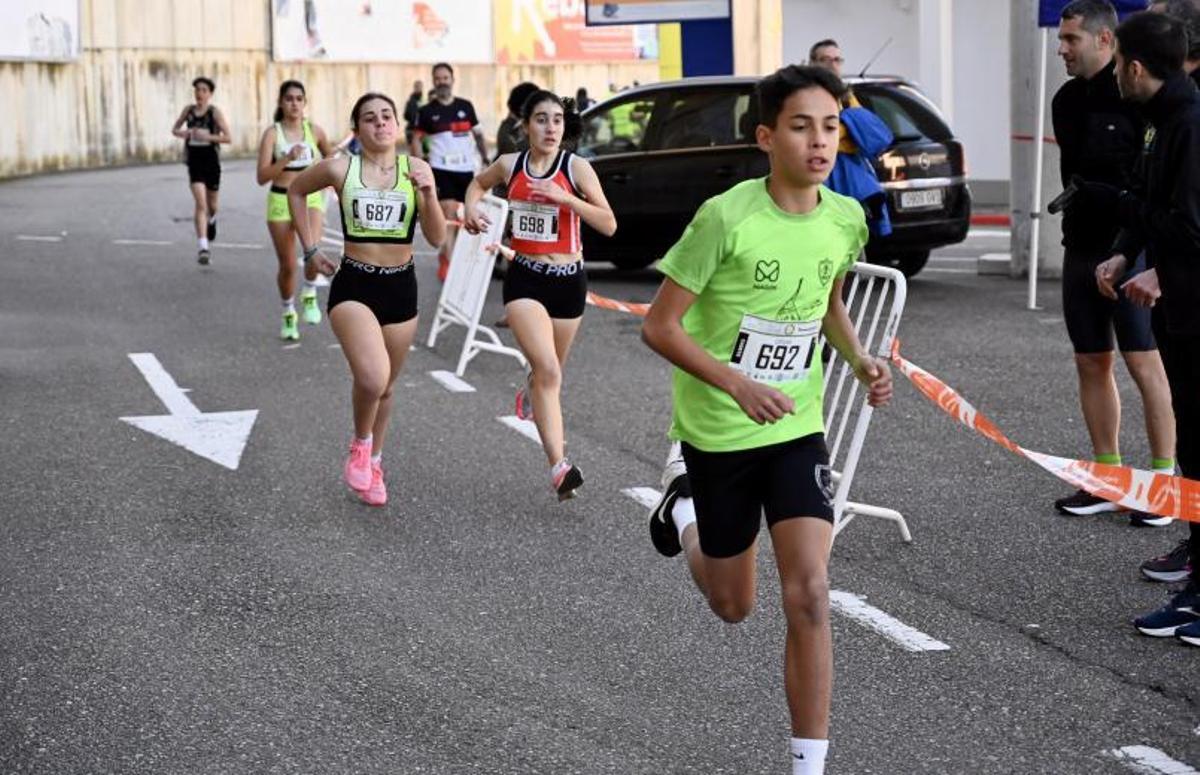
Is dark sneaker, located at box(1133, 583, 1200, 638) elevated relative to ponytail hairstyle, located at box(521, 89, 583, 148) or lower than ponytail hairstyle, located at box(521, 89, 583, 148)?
lower

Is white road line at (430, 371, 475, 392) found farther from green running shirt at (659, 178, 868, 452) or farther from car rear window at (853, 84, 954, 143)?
green running shirt at (659, 178, 868, 452)

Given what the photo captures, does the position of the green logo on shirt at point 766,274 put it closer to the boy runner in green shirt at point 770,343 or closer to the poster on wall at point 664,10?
the boy runner in green shirt at point 770,343

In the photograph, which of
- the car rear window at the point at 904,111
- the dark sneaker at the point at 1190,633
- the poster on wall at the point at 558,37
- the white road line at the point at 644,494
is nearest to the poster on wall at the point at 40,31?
the poster on wall at the point at 558,37

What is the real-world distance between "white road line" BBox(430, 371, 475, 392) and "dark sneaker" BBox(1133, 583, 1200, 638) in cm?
618

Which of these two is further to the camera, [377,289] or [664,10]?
[664,10]

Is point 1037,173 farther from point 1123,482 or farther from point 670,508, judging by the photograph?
point 670,508

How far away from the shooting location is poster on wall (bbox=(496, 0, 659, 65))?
48.9m

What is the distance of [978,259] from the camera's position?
18.4 m

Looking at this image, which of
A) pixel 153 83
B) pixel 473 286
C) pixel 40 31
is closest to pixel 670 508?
pixel 473 286

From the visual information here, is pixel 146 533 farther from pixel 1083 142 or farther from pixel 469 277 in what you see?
pixel 469 277

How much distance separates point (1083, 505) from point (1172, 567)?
1205mm

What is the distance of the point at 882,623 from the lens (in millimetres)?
6551

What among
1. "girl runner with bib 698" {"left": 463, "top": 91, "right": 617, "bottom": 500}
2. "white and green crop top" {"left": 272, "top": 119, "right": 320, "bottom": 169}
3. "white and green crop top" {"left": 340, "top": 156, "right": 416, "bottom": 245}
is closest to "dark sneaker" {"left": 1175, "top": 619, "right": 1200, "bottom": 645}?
"girl runner with bib 698" {"left": 463, "top": 91, "right": 617, "bottom": 500}

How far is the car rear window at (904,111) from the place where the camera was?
638 inches
